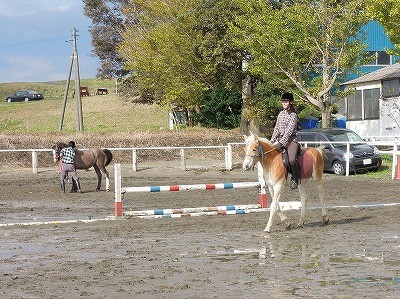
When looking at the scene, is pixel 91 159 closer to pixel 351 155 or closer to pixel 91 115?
pixel 351 155

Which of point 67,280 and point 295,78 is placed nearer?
point 67,280

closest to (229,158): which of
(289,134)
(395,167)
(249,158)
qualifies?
(395,167)

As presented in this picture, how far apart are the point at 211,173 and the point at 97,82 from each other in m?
87.2

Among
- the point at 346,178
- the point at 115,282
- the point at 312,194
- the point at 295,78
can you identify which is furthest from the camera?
the point at 295,78

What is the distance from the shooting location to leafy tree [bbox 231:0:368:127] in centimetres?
3947

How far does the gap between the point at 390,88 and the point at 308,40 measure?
6.42m

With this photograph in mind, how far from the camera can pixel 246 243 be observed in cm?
1279

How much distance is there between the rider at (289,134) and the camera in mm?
14492

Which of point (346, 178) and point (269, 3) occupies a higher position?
point (269, 3)

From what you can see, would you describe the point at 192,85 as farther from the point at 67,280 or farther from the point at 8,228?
the point at 67,280

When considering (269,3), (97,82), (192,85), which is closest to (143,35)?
(192,85)

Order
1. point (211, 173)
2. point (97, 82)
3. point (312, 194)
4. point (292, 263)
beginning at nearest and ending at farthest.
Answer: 1. point (292, 263)
2. point (312, 194)
3. point (211, 173)
4. point (97, 82)

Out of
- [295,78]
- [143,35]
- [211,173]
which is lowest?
[211,173]

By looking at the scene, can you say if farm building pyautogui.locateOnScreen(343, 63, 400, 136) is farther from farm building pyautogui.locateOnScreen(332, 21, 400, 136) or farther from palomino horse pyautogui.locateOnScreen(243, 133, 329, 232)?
palomino horse pyautogui.locateOnScreen(243, 133, 329, 232)
